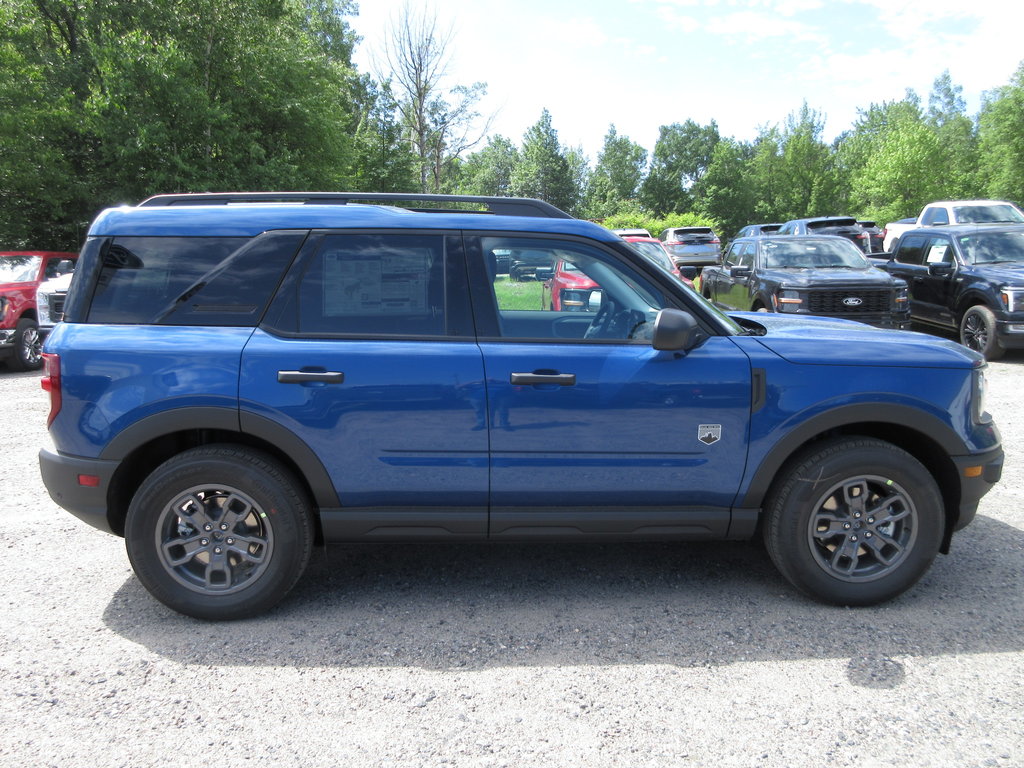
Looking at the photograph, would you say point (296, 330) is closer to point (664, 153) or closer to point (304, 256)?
point (304, 256)

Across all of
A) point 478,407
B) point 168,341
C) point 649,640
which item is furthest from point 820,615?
point 168,341

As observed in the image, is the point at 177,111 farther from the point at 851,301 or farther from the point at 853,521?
the point at 853,521

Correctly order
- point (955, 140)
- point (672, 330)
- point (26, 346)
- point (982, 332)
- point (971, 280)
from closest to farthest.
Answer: point (672, 330)
point (982, 332)
point (971, 280)
point (26, 346)
point (955, 140)

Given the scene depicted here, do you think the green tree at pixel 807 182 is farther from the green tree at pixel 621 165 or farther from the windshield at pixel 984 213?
the windshield at pixel 984 213

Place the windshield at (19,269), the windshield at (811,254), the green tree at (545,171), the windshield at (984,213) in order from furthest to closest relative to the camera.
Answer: the green tree at (545,171)
the windshield at (984,213)
the windshield at (19,269)
the windshield at (811,254)

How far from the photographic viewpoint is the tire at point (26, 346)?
434 inches

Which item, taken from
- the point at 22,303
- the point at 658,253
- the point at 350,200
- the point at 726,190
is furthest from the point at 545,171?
the point at 350,200

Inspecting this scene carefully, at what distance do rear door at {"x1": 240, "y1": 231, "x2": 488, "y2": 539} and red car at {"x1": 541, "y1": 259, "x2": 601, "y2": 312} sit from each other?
0.47 m

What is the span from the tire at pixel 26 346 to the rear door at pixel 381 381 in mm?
9808

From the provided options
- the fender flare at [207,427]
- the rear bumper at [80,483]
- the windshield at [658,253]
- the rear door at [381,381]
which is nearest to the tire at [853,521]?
the rear door at [381,381]

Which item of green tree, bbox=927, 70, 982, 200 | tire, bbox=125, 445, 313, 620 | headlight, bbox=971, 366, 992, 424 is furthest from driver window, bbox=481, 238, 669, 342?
green tree, bbox=927, 70, 982, 200

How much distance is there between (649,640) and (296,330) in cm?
207

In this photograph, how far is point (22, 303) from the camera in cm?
1108

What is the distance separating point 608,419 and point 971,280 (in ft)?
31.3
